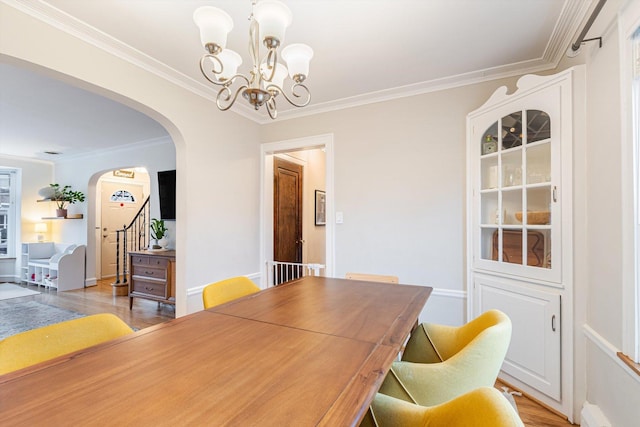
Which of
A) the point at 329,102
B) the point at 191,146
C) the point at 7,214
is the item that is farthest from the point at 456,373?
the point at 7,214

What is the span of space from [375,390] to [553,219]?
187cm

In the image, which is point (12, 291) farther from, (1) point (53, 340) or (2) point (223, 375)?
(2) point (223, 375)

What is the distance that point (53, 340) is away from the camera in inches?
41.8

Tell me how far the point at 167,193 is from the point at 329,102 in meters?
2.89

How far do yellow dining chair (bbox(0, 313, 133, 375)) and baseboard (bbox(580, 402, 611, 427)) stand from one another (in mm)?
2398

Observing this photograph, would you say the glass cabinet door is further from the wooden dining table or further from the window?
the window

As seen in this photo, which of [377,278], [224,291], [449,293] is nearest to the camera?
[224,291]

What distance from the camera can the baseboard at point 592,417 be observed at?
155cm

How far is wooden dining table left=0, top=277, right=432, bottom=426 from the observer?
655 mm

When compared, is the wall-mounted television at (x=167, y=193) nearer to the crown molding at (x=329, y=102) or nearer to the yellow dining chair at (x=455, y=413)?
the crown molding at (x=329, y=102)

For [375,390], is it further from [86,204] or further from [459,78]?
[86,204]

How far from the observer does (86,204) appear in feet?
18.7

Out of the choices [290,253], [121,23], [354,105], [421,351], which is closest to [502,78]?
[354,105]

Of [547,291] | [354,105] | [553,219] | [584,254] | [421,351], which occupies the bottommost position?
[421,351]
